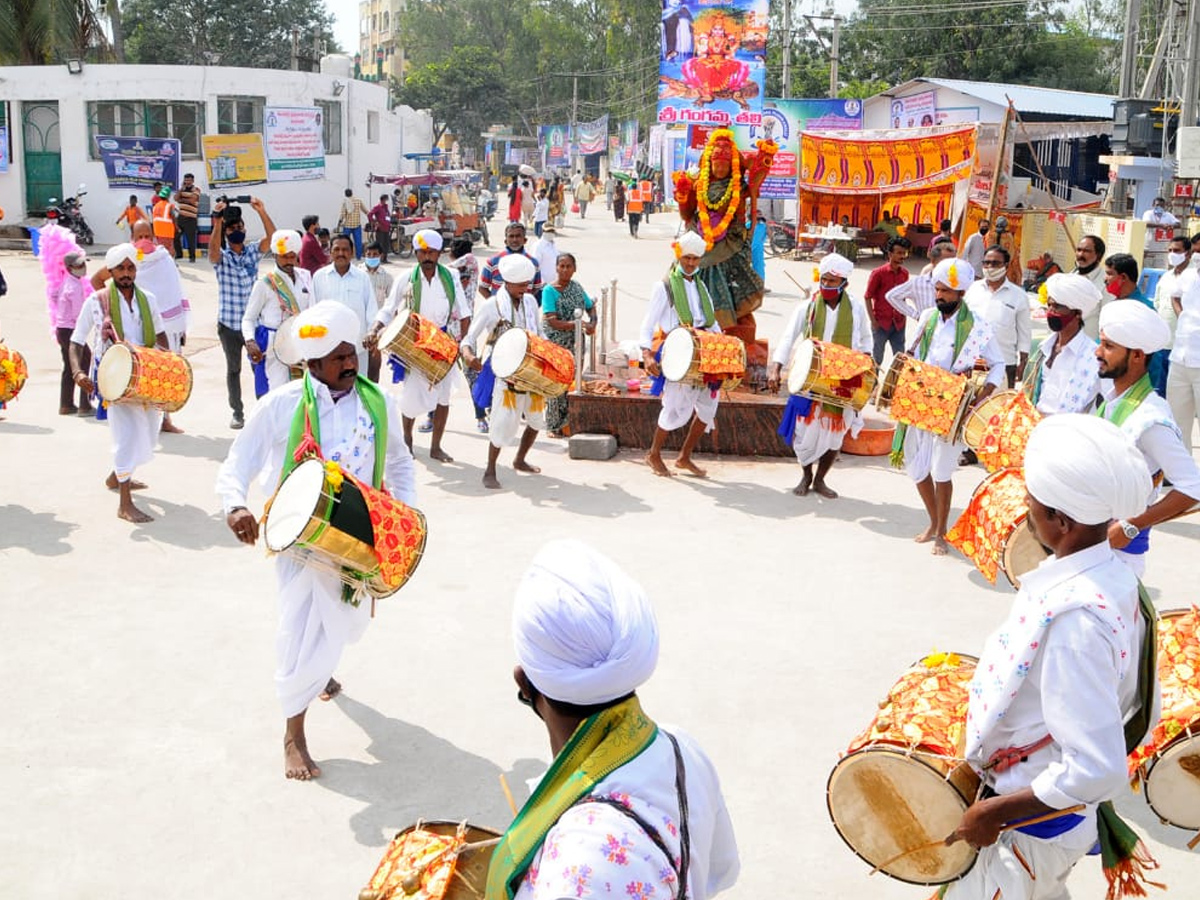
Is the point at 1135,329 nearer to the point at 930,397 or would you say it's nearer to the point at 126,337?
the point at 930,397

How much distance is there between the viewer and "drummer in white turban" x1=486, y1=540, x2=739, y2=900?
2.07 metres

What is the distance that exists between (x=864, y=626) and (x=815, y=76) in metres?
50.7

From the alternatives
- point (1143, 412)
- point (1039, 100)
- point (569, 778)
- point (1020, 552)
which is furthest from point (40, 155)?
point (569, 778)

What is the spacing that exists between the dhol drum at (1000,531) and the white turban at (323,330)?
2.56 meters

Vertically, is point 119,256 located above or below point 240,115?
below

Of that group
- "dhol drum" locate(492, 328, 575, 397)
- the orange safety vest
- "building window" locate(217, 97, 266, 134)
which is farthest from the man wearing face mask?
"building window" locate(217, 97, 266, 134)

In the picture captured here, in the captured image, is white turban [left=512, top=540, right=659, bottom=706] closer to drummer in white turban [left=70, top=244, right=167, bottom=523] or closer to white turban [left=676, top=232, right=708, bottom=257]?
drummer in white turban [left=70, top=244, right=167, bottom=523]

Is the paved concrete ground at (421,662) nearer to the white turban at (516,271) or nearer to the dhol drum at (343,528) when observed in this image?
the dhol drum at (343,528)

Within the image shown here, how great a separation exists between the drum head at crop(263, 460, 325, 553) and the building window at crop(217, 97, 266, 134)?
82.2 ft

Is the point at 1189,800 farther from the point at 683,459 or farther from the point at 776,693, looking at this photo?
the point at 683,459

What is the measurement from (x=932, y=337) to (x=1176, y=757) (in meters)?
4.81

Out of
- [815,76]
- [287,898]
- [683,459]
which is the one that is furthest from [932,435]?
[815,76]

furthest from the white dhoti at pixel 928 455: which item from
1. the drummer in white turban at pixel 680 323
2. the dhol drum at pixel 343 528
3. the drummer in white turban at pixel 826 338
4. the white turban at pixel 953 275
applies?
the dhol drum at pixel 343 528

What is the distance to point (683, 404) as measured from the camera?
31.3 ft
